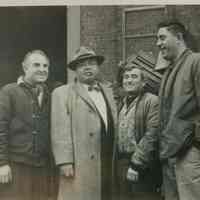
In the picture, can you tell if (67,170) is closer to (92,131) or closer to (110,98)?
(92,131)

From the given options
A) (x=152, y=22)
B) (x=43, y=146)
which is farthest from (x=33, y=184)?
(x=152, y=22)

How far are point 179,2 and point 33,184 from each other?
7.34 ft

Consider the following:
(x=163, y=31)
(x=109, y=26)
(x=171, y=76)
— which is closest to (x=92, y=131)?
(x=171, y=76)

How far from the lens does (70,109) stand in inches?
223

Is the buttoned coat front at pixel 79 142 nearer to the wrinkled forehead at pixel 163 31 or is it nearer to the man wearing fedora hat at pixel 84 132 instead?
the man wearing fedora hat at pixel 84 132

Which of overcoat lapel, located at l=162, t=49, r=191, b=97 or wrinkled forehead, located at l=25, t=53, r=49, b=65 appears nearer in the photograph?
overcoat lapel, located at l=162, t=49, r=191, b=97

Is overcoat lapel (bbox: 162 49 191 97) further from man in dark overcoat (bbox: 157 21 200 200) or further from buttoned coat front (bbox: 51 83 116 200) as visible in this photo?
buttoned coat front (bbox: 51 83 116 200)

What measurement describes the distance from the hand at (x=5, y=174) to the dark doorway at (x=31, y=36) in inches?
32.2

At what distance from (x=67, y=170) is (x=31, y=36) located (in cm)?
134

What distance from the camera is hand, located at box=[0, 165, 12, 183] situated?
5.65m

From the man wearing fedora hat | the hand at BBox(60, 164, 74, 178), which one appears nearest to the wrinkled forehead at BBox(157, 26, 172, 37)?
the man wearing fedora hat

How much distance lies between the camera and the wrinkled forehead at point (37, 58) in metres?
5.68

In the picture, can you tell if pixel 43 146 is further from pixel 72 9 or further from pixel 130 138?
pixel 72 9

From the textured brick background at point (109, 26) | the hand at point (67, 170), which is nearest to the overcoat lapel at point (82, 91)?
the textured brick background at point (109, 26)
